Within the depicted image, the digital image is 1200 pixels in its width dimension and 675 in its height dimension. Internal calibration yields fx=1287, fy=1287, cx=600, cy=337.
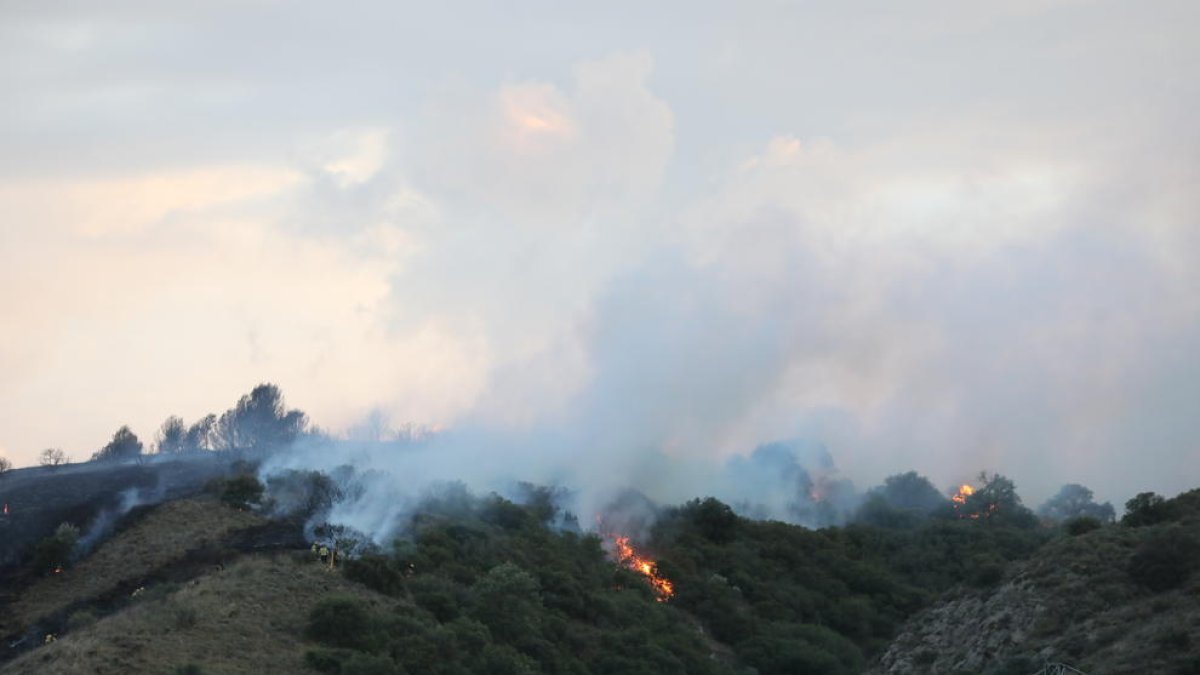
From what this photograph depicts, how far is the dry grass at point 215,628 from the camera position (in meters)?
51.5

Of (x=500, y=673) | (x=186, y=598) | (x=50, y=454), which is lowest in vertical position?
(x=500, y=673)

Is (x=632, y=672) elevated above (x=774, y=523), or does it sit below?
below

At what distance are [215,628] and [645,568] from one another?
132 feet

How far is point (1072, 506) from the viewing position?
15362cm

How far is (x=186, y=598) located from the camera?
6050cm

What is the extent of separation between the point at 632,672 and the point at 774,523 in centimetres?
4058

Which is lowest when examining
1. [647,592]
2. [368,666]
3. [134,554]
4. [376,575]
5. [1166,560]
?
[368,666]

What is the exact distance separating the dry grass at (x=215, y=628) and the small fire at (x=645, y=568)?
85.5 ft

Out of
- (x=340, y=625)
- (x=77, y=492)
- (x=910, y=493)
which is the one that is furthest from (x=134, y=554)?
(x=910, y=493)

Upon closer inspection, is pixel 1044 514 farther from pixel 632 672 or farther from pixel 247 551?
pixel 247 551

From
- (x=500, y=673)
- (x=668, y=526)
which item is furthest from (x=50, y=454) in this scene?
(x=500, y=673)

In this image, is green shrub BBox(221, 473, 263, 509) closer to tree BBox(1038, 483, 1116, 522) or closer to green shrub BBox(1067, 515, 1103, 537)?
green shrub BBox(1067, 515, 1103, 537)

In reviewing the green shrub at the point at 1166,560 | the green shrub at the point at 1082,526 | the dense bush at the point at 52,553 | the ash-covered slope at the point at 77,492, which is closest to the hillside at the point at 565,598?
the green shrub at the point at 1166,560

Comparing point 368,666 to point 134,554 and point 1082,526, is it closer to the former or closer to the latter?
point 134,554
